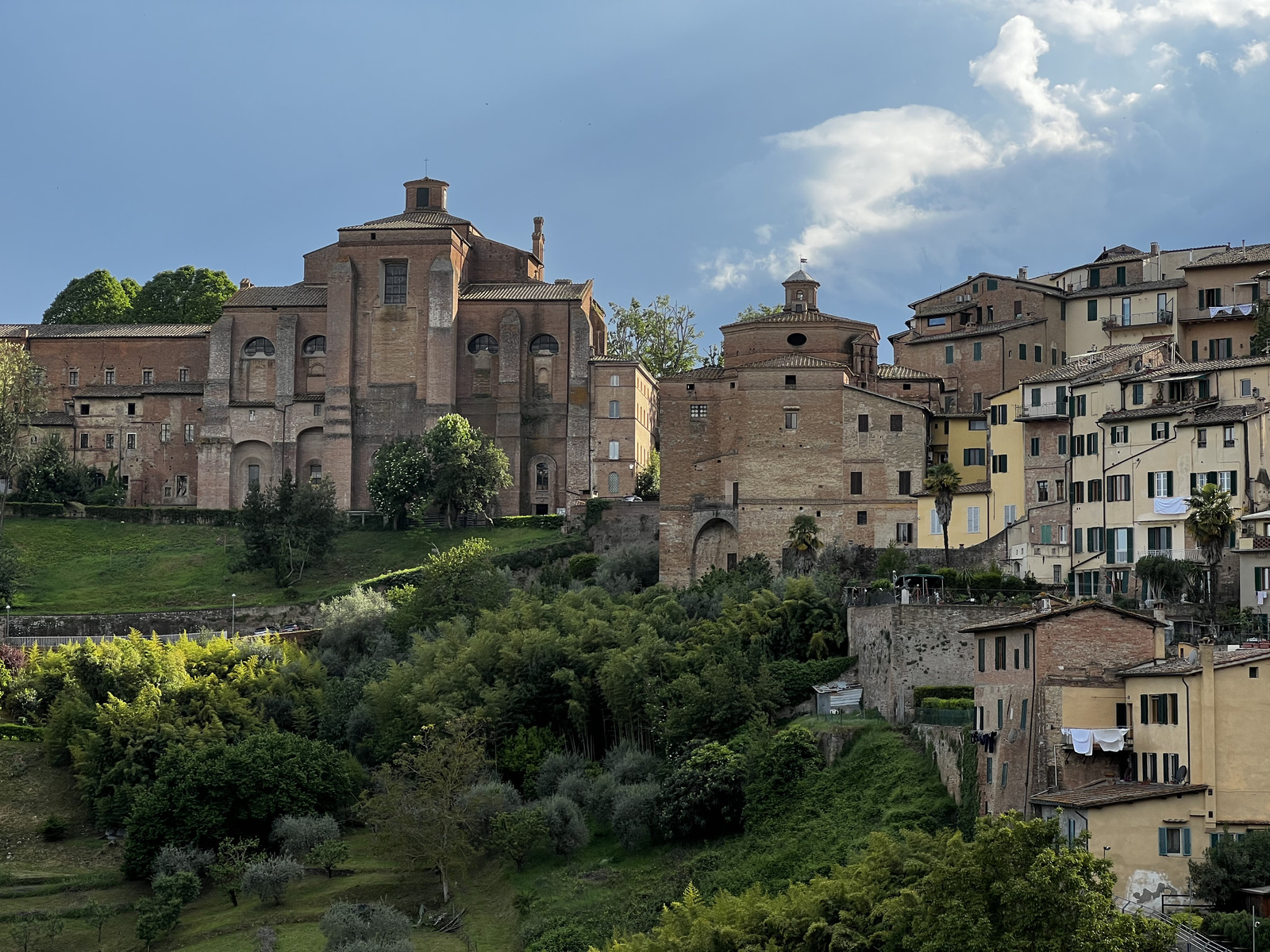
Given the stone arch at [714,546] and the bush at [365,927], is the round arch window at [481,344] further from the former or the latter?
the bush at [365,927]

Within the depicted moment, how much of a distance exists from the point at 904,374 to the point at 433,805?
2675cm

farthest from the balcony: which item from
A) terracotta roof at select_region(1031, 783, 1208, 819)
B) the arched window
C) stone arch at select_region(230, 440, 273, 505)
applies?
the arched window

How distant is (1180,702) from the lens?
117 feet

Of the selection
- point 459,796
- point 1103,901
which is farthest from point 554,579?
point 1103,901

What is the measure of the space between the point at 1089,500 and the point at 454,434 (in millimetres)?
35254

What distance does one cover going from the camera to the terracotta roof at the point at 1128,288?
6575 cm

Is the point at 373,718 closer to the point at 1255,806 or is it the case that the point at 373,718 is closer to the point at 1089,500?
the point at 1089,500

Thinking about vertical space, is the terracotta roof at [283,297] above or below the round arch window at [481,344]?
above

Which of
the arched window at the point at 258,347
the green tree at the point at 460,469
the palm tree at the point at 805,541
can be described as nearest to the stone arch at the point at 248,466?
the arched window at the point at 258,347

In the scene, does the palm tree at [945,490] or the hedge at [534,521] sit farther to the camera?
the hedge at [534,521]

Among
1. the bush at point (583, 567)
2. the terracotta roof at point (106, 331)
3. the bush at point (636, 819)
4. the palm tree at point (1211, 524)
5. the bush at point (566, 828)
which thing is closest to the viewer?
the palm tree at point (1211, 524)

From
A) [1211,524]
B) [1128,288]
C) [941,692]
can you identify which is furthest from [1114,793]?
[1128,288]

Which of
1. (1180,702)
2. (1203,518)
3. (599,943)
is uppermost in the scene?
(1203,518)

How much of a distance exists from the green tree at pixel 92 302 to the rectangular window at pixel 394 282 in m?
24.8
